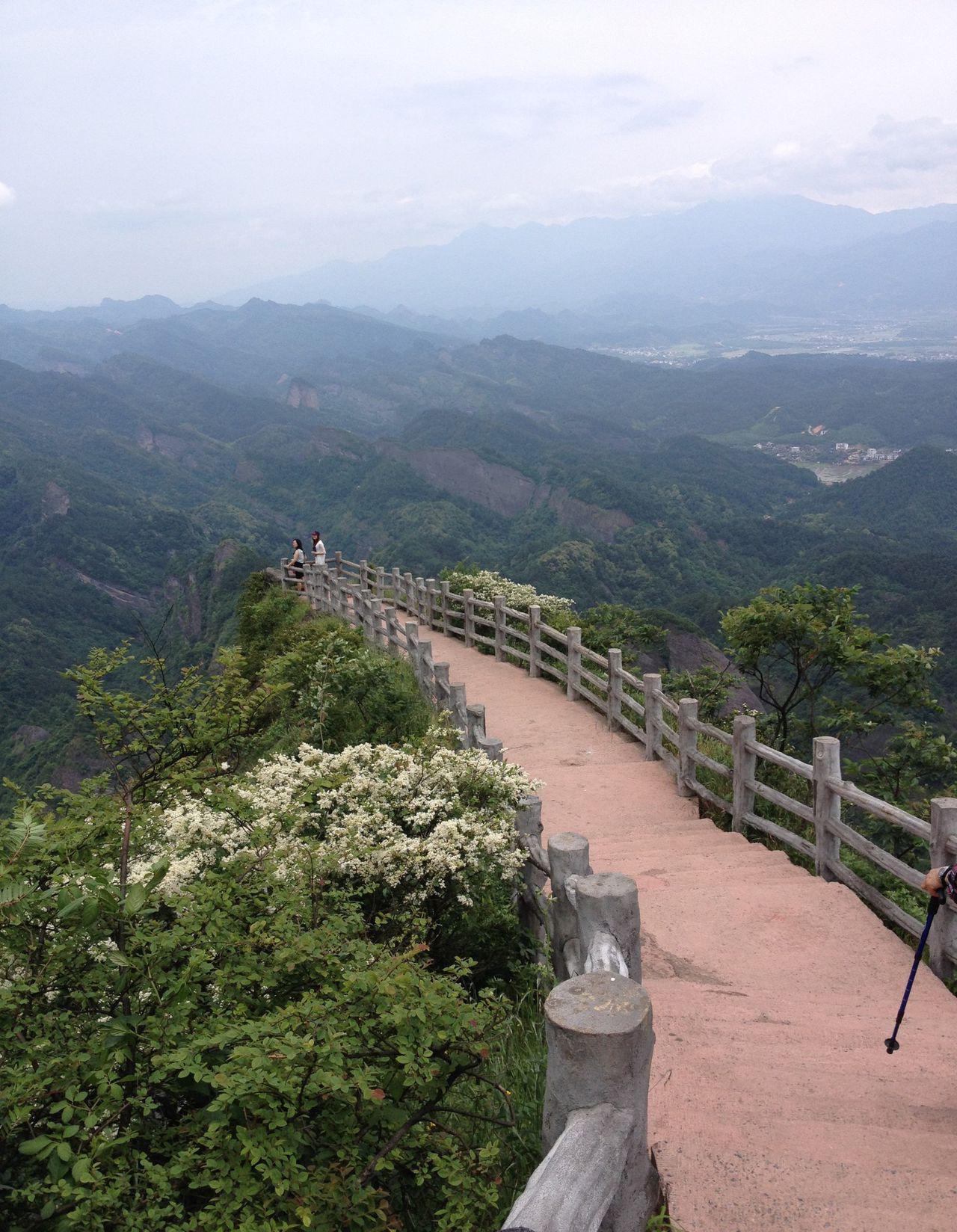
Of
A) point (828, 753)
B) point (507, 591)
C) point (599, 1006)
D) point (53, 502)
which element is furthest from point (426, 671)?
point (53, 502)

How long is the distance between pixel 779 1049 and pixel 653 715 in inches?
218

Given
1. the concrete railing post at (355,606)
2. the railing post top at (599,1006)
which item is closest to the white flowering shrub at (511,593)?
the concrete railing post at (355,606)

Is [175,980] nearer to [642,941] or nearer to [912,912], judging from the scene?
[642,941]

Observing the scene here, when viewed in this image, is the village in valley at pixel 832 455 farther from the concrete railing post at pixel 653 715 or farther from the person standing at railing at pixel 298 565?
the concrete railing post at pixel 653 715

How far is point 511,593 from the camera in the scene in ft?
53.6

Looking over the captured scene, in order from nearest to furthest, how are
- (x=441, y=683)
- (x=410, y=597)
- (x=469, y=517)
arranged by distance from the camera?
1. (x=441, y=683)
2. (x=410, y=597)
3. (x=469, y=517)

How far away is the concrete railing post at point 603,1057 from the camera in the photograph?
77.5 inches

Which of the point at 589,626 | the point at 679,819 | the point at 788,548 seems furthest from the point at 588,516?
the point at 679,819

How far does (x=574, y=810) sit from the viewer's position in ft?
25.1

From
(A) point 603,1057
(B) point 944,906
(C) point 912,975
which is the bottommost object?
(B) point 944,906

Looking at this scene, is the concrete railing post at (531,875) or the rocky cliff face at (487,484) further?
the rocky cliff face at (487,484)

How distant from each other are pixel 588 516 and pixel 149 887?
110 metres

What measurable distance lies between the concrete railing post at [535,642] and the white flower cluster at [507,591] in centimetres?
202

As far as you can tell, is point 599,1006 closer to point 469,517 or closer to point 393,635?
point 393,635
